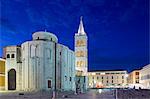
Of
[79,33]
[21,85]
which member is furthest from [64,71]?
[79,33]

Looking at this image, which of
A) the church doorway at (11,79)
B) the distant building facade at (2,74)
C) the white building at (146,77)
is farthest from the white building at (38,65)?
the white building at (146,77)

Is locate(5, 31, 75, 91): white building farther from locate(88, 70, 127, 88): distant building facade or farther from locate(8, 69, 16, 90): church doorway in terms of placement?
locate(88, 70, 127, 88): distant building facade

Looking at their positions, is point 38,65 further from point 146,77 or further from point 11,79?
point 146,77

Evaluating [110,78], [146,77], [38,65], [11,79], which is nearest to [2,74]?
[11,79]

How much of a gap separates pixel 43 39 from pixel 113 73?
94.6 meters

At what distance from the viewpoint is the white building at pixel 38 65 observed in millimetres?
51219

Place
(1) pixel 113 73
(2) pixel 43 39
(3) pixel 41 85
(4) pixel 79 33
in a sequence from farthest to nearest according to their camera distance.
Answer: (1) pixel 113 73
(4) pixel 79 33
(2) pixel 43 39
(3) pixel 41 85

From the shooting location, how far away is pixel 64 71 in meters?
57.6

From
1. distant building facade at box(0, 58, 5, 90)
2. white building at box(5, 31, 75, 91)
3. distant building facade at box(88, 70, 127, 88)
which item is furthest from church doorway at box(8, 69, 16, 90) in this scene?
distant building facade at box(88, 70, 127, 88)

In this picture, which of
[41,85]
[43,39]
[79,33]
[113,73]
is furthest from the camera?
[113,73]

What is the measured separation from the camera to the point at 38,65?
2024 inches

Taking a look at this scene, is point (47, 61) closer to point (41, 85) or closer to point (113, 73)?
point (41, 85)

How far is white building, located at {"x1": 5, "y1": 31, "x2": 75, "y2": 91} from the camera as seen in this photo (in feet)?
168

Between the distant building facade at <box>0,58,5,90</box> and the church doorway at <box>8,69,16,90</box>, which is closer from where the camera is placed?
the distant building facade at <box>0,58,5,90</box>
